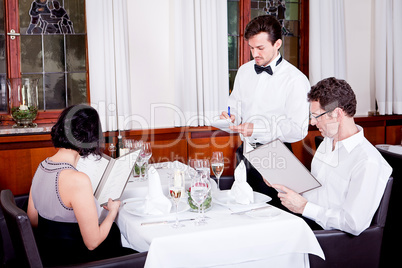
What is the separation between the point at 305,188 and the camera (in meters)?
1.98

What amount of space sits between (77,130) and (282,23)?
11.4ft

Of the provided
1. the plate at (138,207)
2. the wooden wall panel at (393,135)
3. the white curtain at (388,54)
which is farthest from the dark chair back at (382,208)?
the wooden wall panel at (393,135)

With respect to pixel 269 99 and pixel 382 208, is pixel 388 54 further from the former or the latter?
pixel 382 208

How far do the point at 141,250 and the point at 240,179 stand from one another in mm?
600

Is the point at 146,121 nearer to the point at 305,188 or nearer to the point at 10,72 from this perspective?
the point at 10,72

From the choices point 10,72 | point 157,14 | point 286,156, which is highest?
point 157,14

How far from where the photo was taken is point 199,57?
4289 mm

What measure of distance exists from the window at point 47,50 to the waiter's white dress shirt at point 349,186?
2734 millimetres

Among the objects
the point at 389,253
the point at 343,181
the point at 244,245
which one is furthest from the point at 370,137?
the point at 244,245

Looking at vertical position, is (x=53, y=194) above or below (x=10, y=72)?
below

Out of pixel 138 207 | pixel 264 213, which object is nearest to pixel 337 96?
pixel 264 213

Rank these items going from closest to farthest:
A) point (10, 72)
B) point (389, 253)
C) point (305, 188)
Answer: point (305, 188) → point (389, 253) → point (10, 72)

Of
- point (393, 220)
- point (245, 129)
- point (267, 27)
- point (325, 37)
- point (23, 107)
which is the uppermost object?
point (325, 37)

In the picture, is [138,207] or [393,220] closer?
[138,207]
